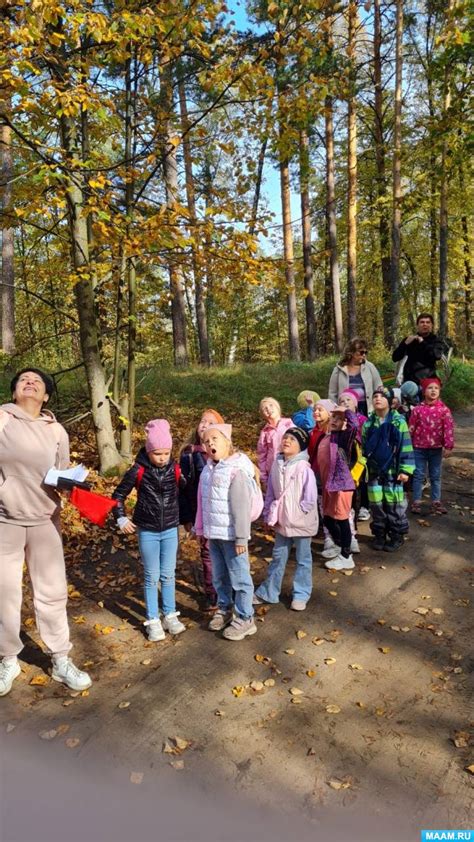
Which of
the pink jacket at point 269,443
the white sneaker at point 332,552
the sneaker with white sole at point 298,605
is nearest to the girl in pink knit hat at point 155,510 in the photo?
the sneaker with white sole at point 298,605

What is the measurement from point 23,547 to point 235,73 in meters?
5.76

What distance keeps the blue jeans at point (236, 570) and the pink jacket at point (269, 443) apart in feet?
4.98

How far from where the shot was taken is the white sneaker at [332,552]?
582cm

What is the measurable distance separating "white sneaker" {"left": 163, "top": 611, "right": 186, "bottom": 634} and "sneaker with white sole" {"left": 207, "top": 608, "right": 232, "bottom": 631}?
0.83ft

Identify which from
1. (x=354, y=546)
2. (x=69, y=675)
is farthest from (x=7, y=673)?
(x=354, y=546)

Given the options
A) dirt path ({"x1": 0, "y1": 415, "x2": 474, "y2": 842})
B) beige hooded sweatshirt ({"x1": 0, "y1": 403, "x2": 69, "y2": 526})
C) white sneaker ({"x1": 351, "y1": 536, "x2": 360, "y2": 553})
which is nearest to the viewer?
dirt path ({"x1": 0, "y1": 415, "x2": 474, "y2": 842})

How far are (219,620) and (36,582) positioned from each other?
163 centimetres

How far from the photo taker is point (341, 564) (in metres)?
5.57

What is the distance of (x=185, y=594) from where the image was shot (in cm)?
529

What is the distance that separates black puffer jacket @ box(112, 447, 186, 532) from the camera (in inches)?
171

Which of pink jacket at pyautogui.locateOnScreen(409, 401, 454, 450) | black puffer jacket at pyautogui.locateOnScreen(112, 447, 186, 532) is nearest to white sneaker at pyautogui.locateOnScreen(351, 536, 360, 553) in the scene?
pink jacket at pyautogui.locateOnScreen(409, 401, 454, 450)

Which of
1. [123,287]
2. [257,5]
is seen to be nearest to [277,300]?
[257,5]

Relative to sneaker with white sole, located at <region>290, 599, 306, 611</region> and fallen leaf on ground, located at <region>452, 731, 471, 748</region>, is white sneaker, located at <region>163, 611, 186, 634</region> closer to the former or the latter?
sneaker with white sole, located at <region>290, 599, 306, 611</region>

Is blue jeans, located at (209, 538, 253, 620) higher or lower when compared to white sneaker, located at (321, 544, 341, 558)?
higher
